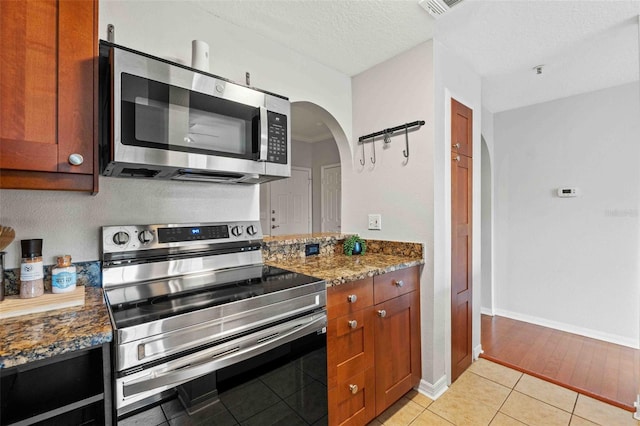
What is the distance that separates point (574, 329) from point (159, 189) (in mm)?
3883

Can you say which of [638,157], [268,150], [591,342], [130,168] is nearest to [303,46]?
[268,150]

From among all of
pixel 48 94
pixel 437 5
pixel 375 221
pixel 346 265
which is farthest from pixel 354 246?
pixel 48 94

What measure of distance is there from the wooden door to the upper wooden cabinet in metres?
2.06

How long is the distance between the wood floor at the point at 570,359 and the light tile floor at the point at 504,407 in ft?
0.48

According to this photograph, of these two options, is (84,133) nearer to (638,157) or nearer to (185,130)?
(185,130)

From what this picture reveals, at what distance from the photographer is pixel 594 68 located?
234 cm

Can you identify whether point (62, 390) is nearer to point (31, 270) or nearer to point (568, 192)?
point (31, 270)

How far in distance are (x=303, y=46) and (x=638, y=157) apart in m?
3.07

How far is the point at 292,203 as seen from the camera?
209 inches

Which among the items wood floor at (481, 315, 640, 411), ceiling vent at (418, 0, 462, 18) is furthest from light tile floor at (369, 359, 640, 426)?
ceiling vent at (418, 0, 462, 18)

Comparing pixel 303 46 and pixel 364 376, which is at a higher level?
pixel 303 46

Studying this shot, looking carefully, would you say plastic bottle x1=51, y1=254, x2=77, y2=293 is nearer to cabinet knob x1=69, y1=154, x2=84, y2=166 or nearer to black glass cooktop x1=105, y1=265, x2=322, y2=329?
black glass cooktop x1=105, y1=265, x2=322, y2=329

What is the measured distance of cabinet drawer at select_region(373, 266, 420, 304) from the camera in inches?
64.9

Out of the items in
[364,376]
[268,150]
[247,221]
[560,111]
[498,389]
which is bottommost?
[498,389]
